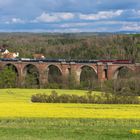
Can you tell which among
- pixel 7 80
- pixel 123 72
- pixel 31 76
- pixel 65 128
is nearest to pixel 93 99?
pixel 65 128

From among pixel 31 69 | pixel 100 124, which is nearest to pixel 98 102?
pixel 100 124

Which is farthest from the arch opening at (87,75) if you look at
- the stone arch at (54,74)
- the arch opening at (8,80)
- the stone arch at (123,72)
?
the arch opening at (8,80)

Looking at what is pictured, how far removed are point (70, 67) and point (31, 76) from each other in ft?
28.9

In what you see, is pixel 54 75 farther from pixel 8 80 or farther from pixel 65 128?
pixel 65 128

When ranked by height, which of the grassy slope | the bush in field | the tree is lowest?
the grassy slope

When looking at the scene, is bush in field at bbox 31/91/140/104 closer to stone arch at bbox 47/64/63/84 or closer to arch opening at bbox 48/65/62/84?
arch opening at bbox 48/65/62/84

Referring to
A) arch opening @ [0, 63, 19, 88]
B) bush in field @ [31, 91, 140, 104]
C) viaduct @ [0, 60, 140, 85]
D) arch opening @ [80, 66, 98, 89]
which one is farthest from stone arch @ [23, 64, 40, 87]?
bush in field @ [31, 91, 140, 104]

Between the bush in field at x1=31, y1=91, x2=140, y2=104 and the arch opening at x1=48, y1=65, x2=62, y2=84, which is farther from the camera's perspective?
the arch opening at x1=48, y1=65, x2=62, y2=84

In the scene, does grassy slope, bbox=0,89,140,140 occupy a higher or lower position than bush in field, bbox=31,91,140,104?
lower

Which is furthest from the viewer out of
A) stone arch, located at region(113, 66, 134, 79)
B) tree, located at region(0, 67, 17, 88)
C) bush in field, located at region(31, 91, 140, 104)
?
stone arch, located at region(113, 66, 134, 79)

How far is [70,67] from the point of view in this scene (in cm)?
9981

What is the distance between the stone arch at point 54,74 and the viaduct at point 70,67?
81cm

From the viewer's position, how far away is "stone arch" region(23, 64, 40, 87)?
3536 inches

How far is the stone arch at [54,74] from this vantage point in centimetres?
9475
